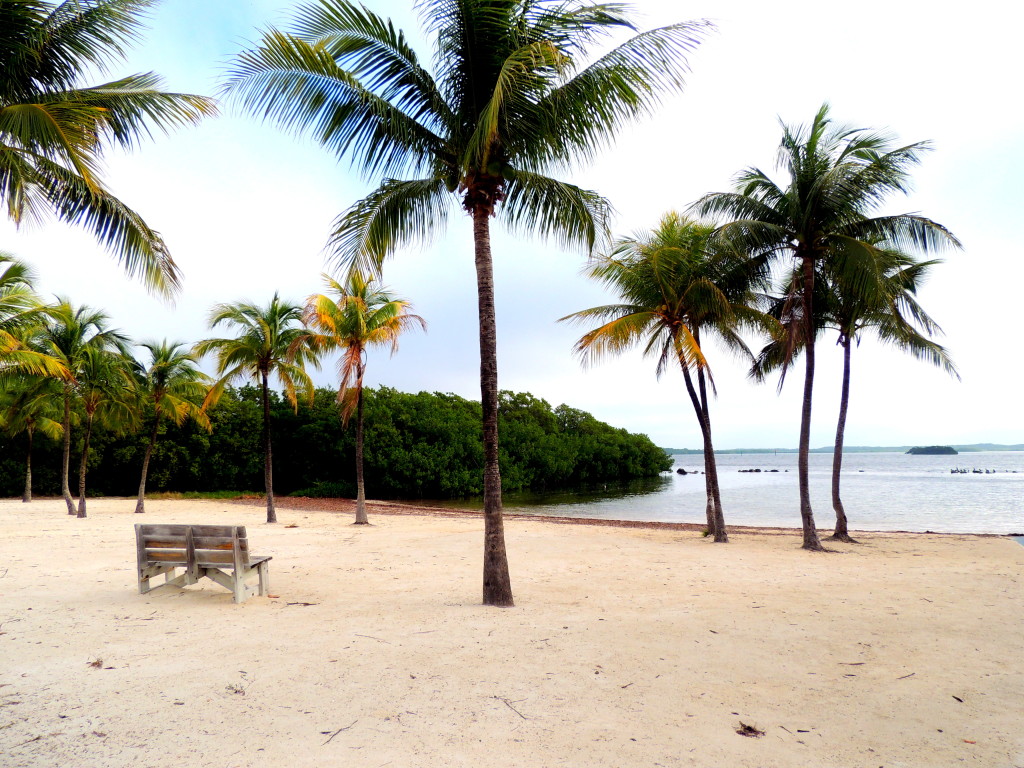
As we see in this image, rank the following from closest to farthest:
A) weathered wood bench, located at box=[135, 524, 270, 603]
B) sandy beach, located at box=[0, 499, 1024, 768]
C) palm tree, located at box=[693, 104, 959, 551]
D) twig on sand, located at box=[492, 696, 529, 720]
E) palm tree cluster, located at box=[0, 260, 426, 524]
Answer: sandy beach, located at box=[0, 499, 1024, 768] < twig on sand, located at box=[492, 696, 529, 720] < weathered wood bench, located at box=[135, 524, 270, 603] < palm tree, located at box=[693, 104, 959, 551] < palm tree cluster, located at box=[0, 260, 426, 524]

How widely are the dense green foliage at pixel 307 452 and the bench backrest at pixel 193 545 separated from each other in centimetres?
2405

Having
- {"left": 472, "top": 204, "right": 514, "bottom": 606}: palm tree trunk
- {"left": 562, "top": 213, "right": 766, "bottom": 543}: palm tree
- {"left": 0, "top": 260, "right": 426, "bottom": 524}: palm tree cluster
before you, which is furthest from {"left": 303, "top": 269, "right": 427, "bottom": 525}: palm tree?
{"left": 472, "top": 204, "right": 514, "bottom": 606}: palm tree trunk

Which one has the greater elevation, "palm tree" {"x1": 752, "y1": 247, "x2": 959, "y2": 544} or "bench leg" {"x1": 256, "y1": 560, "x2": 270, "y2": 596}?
"palm tree" {"x1": 752, "y1": 247, "x2": 959, "y2": 544}

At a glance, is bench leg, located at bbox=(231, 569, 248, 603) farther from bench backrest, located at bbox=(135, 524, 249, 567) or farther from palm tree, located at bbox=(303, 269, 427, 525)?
palm tree, located at bbox=(303, 269, 427, 525)

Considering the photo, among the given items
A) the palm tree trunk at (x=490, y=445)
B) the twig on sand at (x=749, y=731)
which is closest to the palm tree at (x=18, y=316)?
the palm tree trunk at (x=490, y=445)

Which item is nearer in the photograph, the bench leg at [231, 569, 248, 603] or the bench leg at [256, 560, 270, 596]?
the bench leg at [231, 569, 248, 603]

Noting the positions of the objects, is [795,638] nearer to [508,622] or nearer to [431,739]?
[508,622]

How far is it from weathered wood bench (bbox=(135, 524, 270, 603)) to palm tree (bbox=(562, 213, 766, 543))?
8.12 meters

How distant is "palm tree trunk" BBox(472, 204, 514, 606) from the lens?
22.0 ft

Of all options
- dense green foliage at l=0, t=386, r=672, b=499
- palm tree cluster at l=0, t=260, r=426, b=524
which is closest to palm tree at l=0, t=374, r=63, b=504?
palm tree cluster at l=0, t=260, r=426, b=524

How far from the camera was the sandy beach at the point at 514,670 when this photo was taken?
3.40m

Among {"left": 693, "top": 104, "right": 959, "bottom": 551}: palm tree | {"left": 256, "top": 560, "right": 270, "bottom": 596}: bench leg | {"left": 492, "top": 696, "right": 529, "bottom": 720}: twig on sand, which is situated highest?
{"left": 693, "top": 104, "right": 959, "bottom": 551}: palm tree

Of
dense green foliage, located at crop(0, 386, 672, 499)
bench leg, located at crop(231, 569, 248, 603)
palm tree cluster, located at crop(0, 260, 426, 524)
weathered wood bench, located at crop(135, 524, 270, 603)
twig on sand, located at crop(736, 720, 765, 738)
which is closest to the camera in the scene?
twig on sand, located at crop(736, 720, 765, 738)

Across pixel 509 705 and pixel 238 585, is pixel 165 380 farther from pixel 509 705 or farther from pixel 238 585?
pixel 509 705
